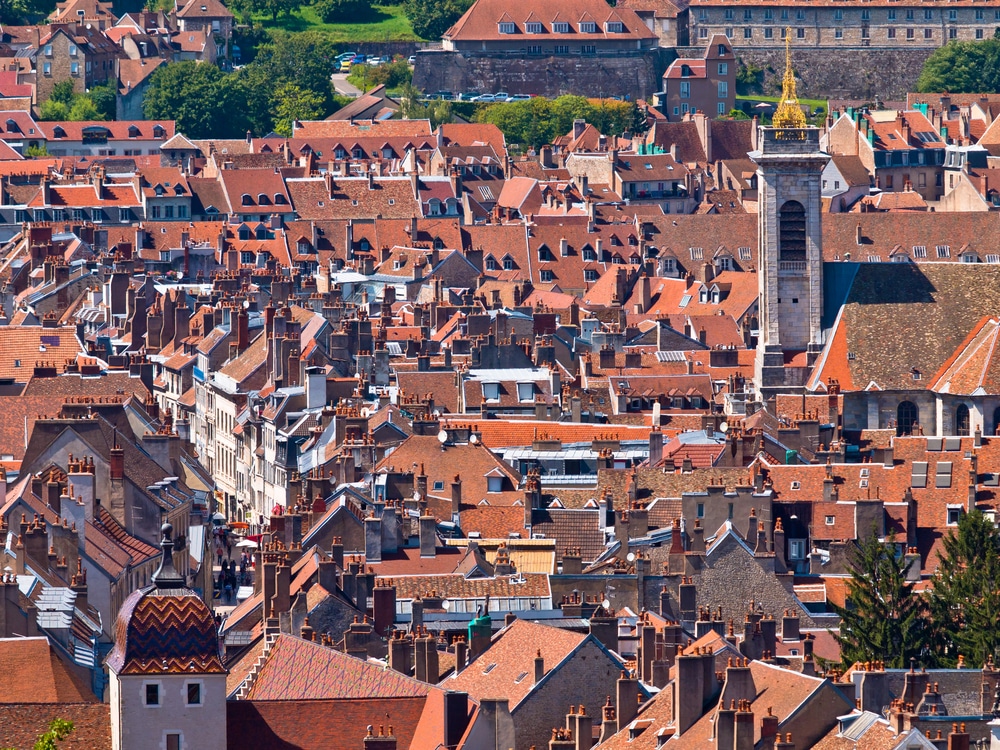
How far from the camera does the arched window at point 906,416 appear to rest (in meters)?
106

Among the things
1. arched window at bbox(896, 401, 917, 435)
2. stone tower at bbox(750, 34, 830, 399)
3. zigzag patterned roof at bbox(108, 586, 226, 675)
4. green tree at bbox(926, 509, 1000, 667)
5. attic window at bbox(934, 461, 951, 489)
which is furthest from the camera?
stone tower at bbox(750, 34, 830, 399)

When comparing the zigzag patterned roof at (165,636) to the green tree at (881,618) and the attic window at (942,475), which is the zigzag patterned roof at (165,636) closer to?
the green tree at (881,618)

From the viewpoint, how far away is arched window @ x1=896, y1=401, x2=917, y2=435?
10594 centimetres

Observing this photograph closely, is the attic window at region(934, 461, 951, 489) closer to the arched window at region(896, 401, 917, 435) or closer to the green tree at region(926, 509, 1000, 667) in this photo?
the green tree at region(926, 509, 1000, 667)

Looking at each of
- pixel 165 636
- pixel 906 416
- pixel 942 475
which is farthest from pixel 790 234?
pixel 165 636

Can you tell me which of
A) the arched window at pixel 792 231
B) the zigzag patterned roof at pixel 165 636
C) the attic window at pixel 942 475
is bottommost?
the attic window at pixel 942 475

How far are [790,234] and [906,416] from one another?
9.38 meters

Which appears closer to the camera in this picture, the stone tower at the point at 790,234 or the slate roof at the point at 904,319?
the slate roof at the point at 904,319

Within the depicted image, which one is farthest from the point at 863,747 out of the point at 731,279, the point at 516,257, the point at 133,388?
the point at 516,257

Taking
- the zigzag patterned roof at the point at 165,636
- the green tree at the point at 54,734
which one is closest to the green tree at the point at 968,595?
the zigzag patterned roof at the point at 165,636

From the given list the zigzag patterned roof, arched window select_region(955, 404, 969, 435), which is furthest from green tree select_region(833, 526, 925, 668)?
arched window select_region(955, 404, 969, 435)

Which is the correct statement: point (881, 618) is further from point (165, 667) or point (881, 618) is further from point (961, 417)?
point (961, 417)

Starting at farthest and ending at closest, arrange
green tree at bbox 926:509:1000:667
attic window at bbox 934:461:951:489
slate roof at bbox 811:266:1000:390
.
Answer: slate roof at bbox 811:266:1000:390 < attic window at bbox 934:461:951:489 < green tree at bbox 926:509:1000:667

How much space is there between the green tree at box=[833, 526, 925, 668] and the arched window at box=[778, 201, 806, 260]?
4952 cm
